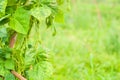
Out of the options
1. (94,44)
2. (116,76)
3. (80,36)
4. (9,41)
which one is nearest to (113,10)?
(80,36)

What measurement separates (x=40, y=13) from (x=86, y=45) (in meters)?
3.44

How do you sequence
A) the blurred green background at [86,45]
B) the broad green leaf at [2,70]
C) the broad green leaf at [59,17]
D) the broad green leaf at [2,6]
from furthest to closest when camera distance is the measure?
the blurred green background at [86,45] → the broad green leaf at [59,17] → the broad green leaf at [2,70] → the broad green leaf at [2,6]

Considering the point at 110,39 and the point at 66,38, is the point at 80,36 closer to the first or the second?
the point at 66,38

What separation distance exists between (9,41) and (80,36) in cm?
408

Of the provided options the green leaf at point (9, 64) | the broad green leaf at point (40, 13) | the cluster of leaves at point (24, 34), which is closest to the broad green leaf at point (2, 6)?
the cluster of leaves at point (24, 34)

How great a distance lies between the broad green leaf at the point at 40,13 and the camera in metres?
1.89

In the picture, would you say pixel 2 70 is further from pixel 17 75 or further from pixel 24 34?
pixel 24 34

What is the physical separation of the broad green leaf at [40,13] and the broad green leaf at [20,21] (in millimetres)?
55

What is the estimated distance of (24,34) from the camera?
81.4 inches

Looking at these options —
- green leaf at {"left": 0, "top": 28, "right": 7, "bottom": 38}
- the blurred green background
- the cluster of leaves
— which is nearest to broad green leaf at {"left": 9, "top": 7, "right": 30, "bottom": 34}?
the cluster of leaves

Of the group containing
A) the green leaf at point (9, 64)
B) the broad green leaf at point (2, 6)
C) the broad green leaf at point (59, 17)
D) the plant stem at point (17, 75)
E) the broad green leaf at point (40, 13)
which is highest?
the broad green leaf at point (2, 6)

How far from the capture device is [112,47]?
5.04 metres

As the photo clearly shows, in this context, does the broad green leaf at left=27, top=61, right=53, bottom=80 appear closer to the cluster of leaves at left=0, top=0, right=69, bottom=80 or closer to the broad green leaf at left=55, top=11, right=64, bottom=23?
the cluster of leaves at left=0, top=0, right=69, bottom=80

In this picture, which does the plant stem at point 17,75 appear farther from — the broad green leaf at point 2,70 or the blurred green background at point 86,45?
the blurred green background at point 86,45
